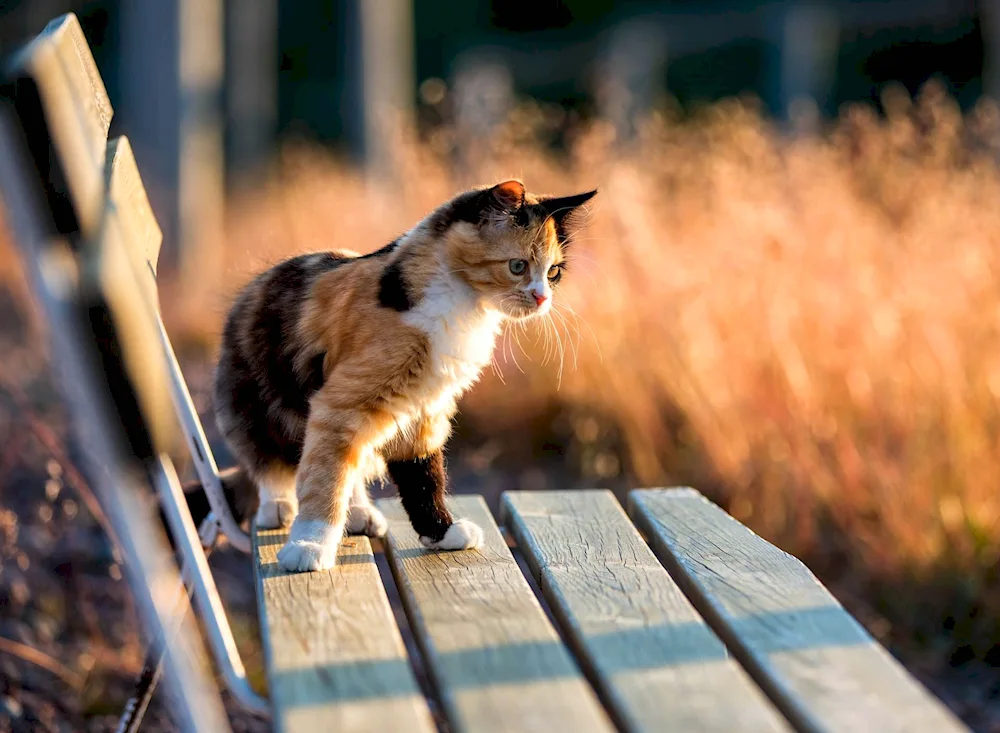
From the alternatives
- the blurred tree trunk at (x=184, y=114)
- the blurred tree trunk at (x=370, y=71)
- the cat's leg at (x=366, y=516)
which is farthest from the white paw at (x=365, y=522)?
the blurred tree trunk at (x=370, y=71)

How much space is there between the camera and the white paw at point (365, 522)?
1.97 meters

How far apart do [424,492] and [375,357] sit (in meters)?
0.26

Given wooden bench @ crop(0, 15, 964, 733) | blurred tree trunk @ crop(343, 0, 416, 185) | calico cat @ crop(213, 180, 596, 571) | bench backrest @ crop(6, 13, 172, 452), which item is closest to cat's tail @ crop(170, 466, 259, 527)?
calico cat @ crop(213, 180, 596, 571)

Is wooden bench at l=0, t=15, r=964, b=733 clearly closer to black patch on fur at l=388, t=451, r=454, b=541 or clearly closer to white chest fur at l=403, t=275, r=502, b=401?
black patch on fur at l=388, t=451, r=454, b=541

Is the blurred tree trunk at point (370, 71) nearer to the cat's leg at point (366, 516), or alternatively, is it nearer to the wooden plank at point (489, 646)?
the cat's leg at point (366, 516)

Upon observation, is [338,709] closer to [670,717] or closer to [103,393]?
[670,717]

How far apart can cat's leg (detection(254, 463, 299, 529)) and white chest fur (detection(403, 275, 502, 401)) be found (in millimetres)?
334

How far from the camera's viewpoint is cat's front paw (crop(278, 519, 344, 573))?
5.49 feet

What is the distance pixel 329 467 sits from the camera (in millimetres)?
1766

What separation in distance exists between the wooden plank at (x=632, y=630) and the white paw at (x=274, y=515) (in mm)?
371

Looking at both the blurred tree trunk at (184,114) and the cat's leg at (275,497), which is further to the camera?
the blurred tree trunk at (184,114)

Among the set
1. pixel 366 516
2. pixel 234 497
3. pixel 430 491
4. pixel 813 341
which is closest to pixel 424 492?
pixel 430 491

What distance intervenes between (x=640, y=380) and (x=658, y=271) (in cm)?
36

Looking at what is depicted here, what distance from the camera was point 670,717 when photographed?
118 cm
